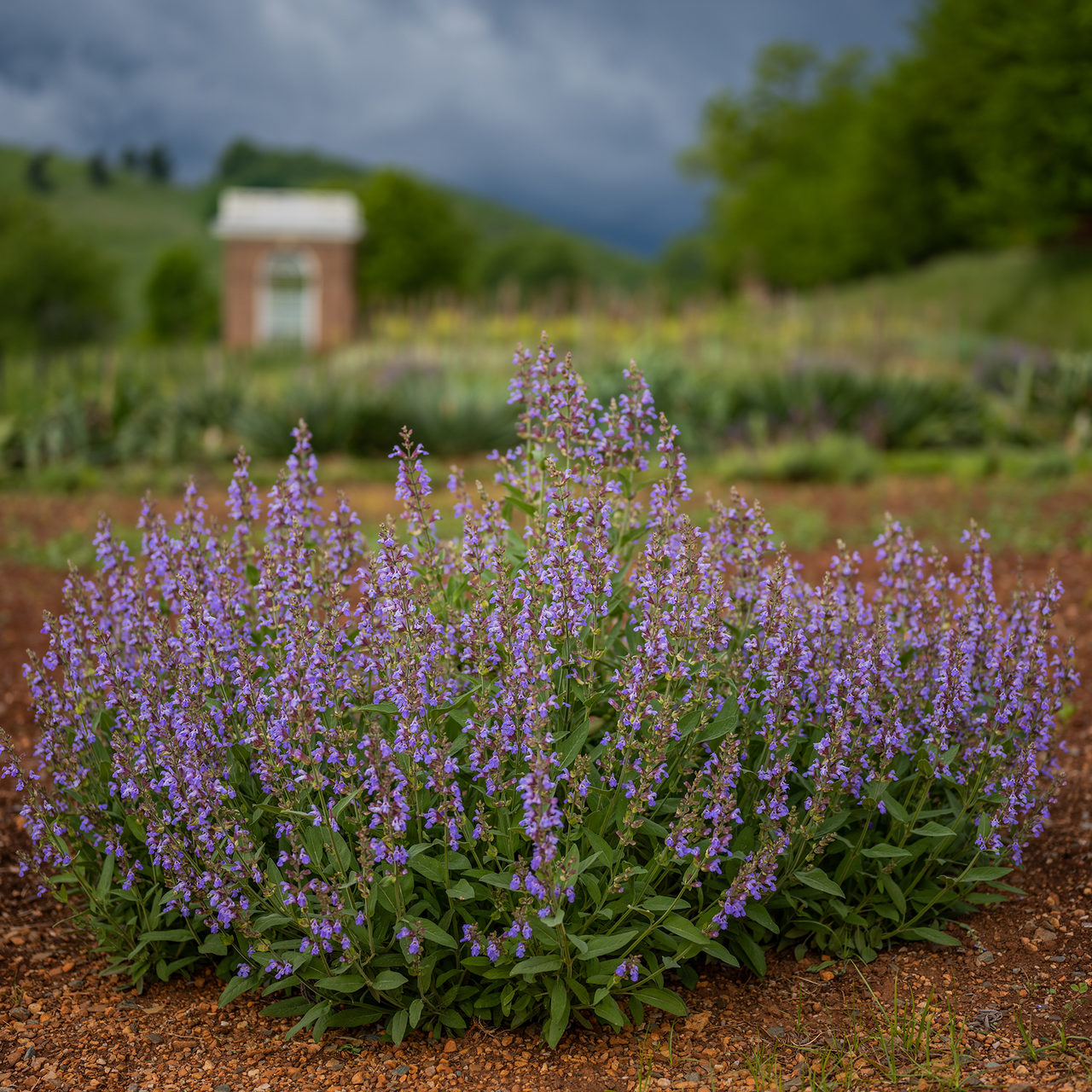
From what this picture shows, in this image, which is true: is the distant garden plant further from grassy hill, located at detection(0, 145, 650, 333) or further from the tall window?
grassy hill, located at detection(0, 145, 650, 333)

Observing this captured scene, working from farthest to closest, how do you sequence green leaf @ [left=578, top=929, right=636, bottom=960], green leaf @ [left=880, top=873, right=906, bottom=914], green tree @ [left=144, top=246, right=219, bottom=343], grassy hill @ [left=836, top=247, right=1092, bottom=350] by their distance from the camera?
green tree @ [left=144, top=246, right=219, bottom=343], grassy hill @ [left=836, top=247, right=1092, bottom=350], green leaf @ [left=880, top=873, right=906, bottom=914], green leaf @ [left=578, top=929, right=636, bottom=960]

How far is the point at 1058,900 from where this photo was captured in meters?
3.08

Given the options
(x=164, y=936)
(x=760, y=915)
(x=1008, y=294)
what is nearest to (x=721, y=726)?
(x=760, y=915)

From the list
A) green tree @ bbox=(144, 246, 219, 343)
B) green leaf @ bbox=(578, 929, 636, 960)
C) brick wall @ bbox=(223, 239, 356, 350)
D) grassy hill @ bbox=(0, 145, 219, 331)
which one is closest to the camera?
green leaf @ bbox=(578, 929, 636, 960)

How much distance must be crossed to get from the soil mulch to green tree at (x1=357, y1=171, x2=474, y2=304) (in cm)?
4376

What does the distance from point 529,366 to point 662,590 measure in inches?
26.8

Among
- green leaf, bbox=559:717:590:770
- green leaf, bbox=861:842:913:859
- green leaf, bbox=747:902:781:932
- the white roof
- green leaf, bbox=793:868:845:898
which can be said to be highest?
the white roof

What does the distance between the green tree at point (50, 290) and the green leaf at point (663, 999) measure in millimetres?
40207

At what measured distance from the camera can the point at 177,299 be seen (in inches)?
2256

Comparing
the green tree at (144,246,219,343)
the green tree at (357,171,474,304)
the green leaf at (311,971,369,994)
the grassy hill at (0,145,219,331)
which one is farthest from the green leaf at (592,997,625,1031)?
the grassy hill at (0,145,219,331)

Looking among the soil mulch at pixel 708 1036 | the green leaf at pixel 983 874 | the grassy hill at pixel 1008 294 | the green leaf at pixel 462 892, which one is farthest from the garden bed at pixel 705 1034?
the grassy hill at pixel 1008 294

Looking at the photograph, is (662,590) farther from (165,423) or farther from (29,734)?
(165,423)

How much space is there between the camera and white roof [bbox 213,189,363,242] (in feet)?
113

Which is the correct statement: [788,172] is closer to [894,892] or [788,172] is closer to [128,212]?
[894,892]
